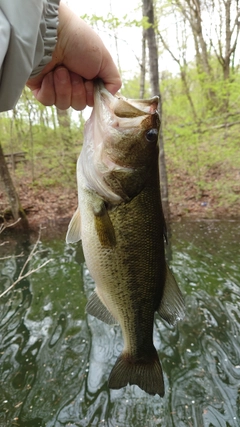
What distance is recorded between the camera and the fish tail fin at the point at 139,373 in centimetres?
195

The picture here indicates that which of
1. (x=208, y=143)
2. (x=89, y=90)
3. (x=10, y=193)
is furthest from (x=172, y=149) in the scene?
(x=89, y=90)

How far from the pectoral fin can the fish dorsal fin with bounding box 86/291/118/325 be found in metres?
0.49

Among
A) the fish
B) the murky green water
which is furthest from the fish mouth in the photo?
the murky green water

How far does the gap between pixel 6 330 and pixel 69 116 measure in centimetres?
1081

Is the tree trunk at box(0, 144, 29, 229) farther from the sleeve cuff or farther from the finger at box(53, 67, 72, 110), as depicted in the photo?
the sleeve cuff

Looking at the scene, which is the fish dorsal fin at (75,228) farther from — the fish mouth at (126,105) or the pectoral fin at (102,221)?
the fish mouth at (126,105)

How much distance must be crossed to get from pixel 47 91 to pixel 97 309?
1352mm

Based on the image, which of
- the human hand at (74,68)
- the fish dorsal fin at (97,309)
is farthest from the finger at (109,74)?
the fish dorsal fin at (97,309)

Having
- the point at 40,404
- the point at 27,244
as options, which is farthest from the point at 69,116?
the point at 40,404

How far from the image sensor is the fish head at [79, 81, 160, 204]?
1.62m

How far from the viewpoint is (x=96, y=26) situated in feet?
29.0

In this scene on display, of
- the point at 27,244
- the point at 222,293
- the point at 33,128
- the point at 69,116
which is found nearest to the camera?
the point at 222,293

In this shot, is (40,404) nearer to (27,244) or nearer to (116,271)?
(116,271)

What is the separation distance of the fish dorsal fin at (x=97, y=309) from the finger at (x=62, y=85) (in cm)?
119
